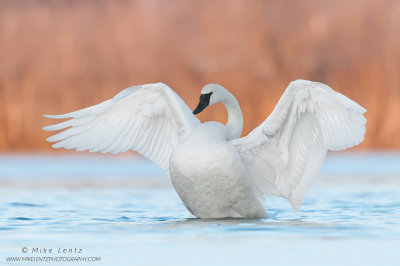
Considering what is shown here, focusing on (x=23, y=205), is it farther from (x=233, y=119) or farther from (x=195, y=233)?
(x=195, y=233)

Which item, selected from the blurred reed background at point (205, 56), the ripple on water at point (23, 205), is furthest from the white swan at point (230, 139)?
the blurred reed background at point (205, 56)

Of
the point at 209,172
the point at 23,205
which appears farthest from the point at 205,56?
the point at 209,172

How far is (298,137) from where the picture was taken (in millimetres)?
8867

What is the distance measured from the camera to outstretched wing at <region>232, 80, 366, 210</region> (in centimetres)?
844

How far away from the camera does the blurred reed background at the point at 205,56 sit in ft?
205

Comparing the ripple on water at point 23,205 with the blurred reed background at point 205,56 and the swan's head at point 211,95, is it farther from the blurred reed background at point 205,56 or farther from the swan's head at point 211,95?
the blurred reed background at point 205,56

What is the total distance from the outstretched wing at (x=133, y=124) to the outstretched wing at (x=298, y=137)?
0.93 m

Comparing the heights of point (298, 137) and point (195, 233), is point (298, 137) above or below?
above

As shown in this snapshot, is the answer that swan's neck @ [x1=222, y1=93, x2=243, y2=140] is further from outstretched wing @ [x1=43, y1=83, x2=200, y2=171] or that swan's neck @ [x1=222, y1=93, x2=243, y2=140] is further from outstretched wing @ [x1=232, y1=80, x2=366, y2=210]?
outstretched wing @ [x1=43, y1=83, x2=200, y2=171]

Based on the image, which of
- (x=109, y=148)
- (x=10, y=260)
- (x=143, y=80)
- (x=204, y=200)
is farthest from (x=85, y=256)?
(x=143, y=80)

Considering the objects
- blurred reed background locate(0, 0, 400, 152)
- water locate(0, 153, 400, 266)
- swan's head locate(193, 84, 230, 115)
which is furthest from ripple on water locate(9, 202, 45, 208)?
blurred reed background locate(0, 0, 400, 152)

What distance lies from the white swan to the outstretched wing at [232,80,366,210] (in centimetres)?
1

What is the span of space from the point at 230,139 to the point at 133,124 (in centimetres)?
136

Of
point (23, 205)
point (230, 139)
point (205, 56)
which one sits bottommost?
point (23, 205)
